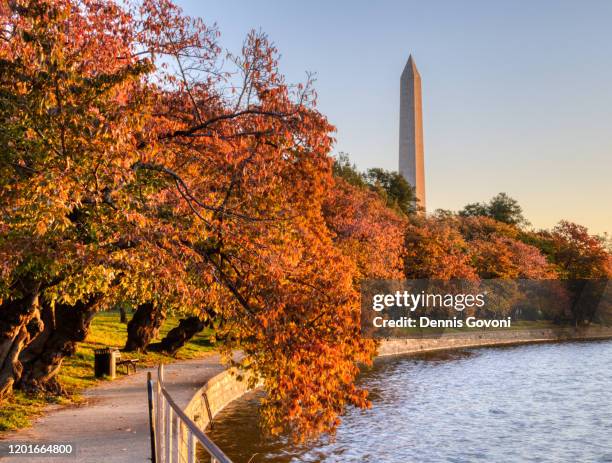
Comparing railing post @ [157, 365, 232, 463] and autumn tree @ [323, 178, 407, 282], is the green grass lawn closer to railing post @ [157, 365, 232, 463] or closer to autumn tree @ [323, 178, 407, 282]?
railing post @ [157, 365, 232, 463]

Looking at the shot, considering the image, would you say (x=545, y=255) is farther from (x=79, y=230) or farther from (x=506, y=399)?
(x=79, y=230)

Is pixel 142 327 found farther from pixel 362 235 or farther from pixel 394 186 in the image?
pixel 394 186

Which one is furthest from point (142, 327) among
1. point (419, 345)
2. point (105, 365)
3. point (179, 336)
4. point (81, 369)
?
point (419, 345)

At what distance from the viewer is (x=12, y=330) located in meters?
17.7

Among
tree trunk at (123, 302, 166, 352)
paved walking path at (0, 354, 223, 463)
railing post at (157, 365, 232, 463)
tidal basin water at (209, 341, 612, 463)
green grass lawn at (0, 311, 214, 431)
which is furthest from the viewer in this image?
tree trunk at (123, 302, 166, 352)

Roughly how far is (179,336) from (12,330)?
17.0 m

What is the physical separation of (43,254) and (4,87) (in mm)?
2847

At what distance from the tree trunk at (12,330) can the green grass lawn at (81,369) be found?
2.49 ft

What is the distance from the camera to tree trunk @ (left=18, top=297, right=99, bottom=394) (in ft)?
70.9

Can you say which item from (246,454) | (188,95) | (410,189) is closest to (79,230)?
(188,95)

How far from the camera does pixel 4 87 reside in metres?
12.5

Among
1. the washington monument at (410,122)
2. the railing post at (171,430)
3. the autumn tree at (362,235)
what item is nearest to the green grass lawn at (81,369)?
the railing post at (171,430)

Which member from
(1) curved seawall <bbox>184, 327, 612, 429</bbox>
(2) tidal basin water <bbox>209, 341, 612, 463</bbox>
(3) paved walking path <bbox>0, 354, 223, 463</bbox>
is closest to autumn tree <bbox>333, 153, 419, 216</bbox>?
(1) curved seawall <bbox>184, 327, 612, 429</bbox>

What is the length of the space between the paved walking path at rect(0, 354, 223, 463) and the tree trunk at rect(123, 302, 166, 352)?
701cm
